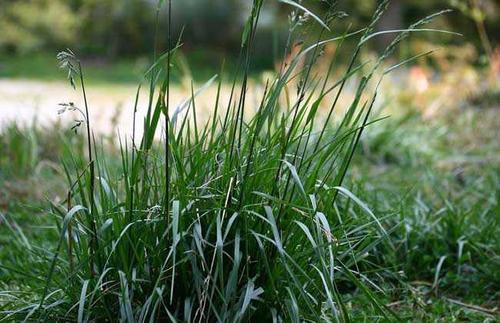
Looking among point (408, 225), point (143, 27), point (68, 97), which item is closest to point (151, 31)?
point (143, 27)

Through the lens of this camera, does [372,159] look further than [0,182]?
Yes

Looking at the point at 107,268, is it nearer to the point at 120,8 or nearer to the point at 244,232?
the point at 244,232

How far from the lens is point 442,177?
460cm

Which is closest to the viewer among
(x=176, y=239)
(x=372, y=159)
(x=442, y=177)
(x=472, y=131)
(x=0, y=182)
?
(x=176, y=239)

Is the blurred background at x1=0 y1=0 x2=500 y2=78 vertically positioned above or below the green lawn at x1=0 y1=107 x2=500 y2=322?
above

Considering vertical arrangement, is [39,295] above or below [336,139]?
below

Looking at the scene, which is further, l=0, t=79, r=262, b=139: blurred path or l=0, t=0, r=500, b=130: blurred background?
l=0, t=0, r=500, b=130: blurred background

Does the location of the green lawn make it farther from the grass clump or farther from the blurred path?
the blurred path

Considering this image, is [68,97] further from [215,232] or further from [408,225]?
[215,232]

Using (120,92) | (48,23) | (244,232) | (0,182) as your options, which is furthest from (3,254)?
(48,23)

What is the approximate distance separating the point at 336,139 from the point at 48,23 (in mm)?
14182

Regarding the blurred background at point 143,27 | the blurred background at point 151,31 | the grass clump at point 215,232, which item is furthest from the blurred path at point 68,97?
the grass clump at point 215,232

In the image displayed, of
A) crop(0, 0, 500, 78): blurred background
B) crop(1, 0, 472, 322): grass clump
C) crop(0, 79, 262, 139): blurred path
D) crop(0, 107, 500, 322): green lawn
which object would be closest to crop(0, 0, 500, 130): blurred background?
crop(0, 0, 500, 78): blurred background

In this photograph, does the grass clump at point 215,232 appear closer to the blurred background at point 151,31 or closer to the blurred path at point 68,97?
the blurred path at point 68,97
